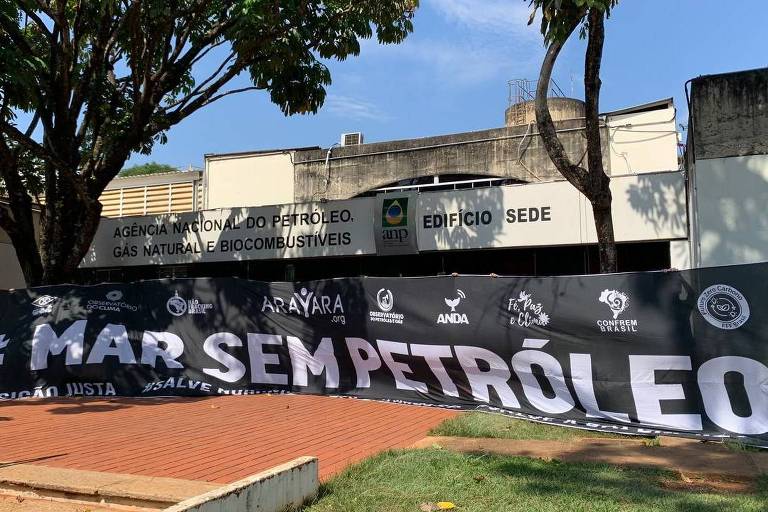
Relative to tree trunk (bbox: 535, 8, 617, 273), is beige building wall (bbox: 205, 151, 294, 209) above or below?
above

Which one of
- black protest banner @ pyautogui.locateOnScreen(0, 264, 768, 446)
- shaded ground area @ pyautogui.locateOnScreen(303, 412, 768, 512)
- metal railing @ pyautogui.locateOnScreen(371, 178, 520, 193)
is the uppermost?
metal railing @ pyautogui.locateOnScreen(371, 178, 520, 193)

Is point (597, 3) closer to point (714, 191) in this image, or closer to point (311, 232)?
point (714, 191)

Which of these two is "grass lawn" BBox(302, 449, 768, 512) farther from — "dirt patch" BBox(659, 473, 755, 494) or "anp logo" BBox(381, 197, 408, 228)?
"anp logo" BBox(381, 197, 408, 228)

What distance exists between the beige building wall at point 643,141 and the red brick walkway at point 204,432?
448 inches

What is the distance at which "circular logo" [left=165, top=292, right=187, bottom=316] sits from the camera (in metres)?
10.6

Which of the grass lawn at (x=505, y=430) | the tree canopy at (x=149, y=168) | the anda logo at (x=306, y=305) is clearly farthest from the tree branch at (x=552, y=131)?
the tree canopy at (x=149, y=168)

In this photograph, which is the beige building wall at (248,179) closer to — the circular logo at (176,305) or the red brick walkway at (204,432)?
the circular logo at (176,305)

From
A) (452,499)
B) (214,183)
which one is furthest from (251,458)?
(214,183)

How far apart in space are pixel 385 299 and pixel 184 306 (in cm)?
364

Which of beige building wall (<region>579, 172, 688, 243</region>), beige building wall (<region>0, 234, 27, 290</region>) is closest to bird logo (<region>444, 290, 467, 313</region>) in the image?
beige building wall (<region>579, 172, 688, 243</region>)

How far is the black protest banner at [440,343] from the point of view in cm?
682

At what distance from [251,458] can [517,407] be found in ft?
11.8

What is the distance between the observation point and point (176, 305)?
10688mm

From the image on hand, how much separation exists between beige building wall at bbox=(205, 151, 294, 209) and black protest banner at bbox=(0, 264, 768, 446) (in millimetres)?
10549
